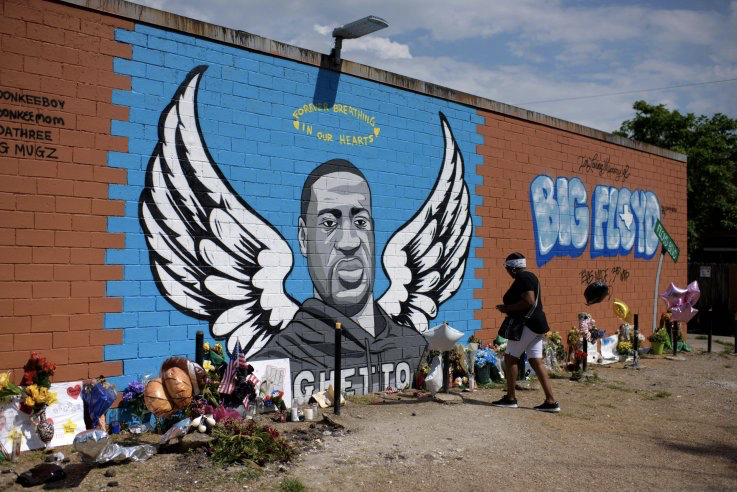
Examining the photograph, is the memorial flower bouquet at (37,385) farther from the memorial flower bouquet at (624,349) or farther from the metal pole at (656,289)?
the metal pole at (656,289)

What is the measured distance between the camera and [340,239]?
8273mm

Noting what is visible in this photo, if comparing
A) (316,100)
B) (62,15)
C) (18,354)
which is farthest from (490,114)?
(18,354)

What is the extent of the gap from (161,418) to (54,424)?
3.11 feet

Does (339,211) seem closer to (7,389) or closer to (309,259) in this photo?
(309,259)

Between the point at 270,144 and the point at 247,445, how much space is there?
3451 millimetres

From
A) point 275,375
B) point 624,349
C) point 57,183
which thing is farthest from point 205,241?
point 624,349

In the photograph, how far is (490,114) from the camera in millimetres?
10422

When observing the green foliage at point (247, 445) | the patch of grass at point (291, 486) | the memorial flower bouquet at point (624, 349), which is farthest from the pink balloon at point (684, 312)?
the patch of grass at point (291, 486)

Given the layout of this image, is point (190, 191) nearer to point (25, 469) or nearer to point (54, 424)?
point (54, 424)

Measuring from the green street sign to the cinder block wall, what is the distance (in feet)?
19.1

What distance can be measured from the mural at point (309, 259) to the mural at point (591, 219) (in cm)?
214

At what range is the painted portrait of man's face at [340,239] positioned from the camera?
797 cm

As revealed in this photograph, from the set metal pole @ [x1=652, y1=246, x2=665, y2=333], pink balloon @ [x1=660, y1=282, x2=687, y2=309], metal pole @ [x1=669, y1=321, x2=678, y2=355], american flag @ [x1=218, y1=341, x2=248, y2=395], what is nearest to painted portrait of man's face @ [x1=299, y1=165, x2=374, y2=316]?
american flag @ [x1=218, y1=341, x2=248, y2=395]

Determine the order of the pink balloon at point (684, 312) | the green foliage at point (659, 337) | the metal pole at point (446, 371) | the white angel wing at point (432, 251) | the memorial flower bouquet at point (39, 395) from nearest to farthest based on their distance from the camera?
the memorial flower bouquet at point (39, 395) < the metal pole at point (446, 371) < the white angel wing at point (432, 251) < the green foliage at point (659, 337) < the pink balloon at point (684, 312)
